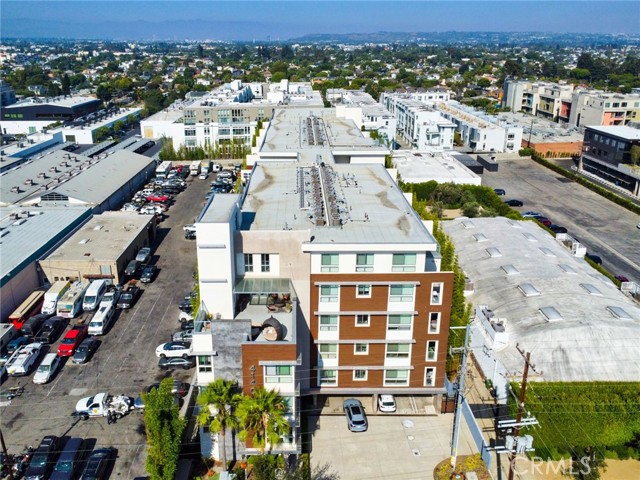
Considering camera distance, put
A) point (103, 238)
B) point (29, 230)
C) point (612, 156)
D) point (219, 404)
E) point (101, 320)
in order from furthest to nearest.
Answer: point (612, 156) → point (103, 238) → point (29, 230) → point (101, 320) → point (219, 404)

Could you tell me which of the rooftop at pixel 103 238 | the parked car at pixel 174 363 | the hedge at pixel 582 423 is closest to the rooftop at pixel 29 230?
the rooftop at pixel 103 238

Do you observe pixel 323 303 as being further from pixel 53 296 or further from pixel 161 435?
pixel 53 296

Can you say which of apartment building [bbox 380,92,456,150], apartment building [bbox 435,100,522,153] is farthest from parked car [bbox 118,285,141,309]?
apartment building [bbox 435,100,522,153]

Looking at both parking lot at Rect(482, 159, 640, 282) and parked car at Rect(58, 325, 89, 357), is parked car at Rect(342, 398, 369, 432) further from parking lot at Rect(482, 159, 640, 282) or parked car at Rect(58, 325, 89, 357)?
parking lot at Rect(482, 159, 640, 282)

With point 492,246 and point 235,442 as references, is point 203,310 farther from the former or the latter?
point 492,246


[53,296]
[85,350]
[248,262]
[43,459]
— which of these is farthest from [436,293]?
[53,296]

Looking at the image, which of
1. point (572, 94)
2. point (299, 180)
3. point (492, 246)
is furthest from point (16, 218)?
point (572, 94)

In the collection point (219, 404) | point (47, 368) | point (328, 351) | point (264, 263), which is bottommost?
point (47, 368)
